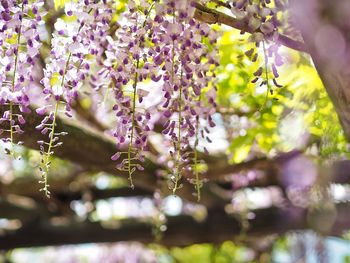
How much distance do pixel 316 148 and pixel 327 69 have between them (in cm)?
130

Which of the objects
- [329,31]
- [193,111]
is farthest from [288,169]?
[329,31]

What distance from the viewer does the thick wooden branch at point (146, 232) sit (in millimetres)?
3758

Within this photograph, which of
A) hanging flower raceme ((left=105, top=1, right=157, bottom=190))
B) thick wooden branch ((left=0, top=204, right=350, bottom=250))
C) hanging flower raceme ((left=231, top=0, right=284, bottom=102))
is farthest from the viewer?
thick wooden branch ((left=0, top=204, right=350, bottom=250))

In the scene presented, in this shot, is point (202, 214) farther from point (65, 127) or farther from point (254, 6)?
point (254, 6)

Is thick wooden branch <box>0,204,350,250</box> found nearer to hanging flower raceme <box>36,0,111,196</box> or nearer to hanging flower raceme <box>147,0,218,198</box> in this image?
hanging flower raceme <box>147,0,218,198</box>

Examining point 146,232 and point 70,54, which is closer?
point 70,54

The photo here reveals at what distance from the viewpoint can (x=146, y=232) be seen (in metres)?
3.89

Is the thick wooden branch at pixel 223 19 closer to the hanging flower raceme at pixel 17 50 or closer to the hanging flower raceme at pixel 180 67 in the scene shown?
the hanging flower raceme at pixel 180 67

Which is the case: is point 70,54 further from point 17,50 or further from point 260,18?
point 260,18

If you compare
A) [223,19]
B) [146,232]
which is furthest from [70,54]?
[146,232]

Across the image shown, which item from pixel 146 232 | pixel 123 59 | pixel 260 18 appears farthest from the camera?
pixel 146 232

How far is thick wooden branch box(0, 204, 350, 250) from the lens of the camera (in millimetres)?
3758

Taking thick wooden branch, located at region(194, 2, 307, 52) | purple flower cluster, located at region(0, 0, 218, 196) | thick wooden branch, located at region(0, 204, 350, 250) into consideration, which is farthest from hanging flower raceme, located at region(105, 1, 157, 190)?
thick wooden branch, located at region(0, 204, 350, 250)

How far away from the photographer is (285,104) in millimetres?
2520
